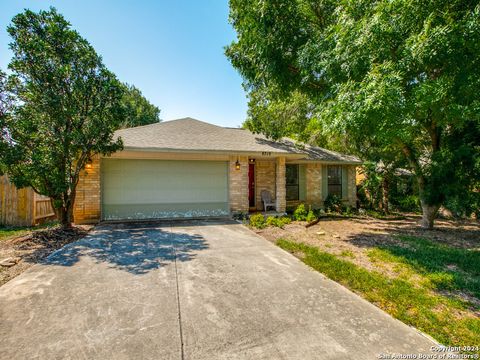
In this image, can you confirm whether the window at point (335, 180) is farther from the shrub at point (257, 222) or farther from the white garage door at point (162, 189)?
the white garage door at point (162, 189)

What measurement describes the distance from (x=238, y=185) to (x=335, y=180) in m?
6.31

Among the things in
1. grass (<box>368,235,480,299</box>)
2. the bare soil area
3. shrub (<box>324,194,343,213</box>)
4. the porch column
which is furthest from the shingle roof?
grass (<box>368,235,480,299</box>)

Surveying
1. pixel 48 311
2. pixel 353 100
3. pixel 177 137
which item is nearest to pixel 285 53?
pixel 353 100

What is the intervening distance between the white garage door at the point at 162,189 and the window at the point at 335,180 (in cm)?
642

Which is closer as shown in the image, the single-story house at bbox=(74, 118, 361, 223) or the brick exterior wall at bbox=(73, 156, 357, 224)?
the brick exterior wall at bbox=(73, 156, 357, 224)

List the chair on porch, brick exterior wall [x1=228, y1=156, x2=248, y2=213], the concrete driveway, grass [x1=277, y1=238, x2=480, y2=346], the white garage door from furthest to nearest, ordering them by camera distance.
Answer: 1. the chair on porch
2. brick exterior wall [x1=228, y1=156, x2=248, y2=213]
3. the white garage door
4. grass [x1=277, y1=238, x2=480, y2=346]
5. the concrete driveway

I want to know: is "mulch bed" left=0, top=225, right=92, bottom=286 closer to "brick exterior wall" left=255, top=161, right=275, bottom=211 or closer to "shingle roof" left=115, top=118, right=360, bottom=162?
"shingle roof" left=115, top=118, right=360, bottom=162

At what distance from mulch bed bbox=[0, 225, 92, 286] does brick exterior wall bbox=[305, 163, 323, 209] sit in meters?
9.97

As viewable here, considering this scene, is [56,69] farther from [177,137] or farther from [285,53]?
[285,53]

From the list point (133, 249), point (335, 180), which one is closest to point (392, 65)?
point (133, 249)

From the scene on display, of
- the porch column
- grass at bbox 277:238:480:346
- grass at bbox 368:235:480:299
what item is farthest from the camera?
the porch column

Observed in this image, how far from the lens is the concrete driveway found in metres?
2.33

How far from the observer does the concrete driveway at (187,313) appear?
2332 mm

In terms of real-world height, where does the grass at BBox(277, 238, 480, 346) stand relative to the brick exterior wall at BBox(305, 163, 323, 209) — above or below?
below
